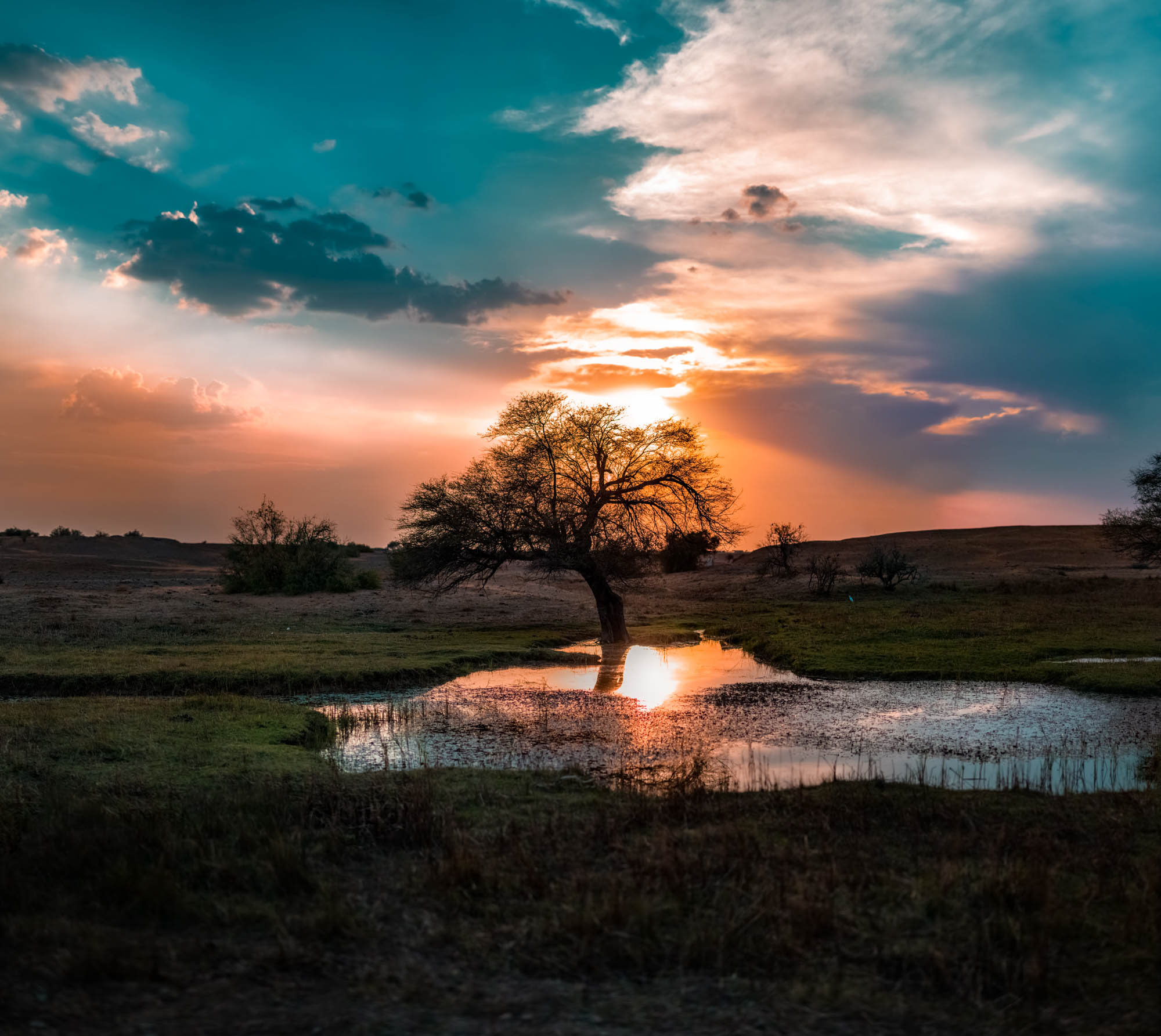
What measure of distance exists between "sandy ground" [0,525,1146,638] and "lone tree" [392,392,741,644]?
10.4 ft

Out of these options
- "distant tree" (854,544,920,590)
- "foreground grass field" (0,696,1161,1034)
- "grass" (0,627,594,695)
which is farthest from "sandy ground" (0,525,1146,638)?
"foreground grass field" (0,696,1161,1034)

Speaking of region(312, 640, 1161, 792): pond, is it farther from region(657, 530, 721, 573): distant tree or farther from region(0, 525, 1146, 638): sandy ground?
region(0, 525, 1146, 638): sandy ground

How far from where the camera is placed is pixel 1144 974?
589 cm

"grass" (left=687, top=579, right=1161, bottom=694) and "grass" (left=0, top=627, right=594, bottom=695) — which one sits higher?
"grass" (left=687, top=579, right=1161, bottom=694)

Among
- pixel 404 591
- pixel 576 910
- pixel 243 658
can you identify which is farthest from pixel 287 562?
pixel 576 910

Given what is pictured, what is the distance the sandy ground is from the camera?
34.8 metres

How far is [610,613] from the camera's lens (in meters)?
32.4

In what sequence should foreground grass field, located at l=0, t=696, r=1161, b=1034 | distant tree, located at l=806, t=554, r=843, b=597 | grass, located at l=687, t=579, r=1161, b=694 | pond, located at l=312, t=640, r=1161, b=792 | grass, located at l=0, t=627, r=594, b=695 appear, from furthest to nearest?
1. distant tree, located at l=806, t=554, r=843, b=597
2. grass, located at l=687, t=579, r=1161, b=694
3. grass, located at l=0, t=627, r=594, b=695
4. pond, located at l=312, t=640, r=1161, b=792
5. foreground grass field, located at l=0, t=696, r=1161, b=1034

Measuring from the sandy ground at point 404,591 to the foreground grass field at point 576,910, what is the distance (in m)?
23.1

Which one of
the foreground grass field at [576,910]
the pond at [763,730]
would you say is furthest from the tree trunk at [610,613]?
the foreground grass field at [576,910]

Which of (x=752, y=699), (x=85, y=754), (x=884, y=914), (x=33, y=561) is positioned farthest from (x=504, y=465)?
(x=33, y=561)

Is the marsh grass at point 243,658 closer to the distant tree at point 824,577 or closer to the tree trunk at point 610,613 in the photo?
the tree trunk at point 610,613

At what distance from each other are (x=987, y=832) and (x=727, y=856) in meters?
2.73

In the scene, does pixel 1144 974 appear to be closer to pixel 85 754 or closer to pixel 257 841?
pixel 257 841
